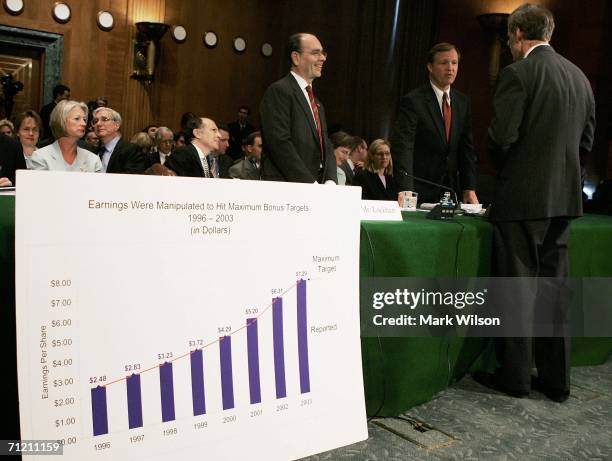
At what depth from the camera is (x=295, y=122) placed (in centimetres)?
313

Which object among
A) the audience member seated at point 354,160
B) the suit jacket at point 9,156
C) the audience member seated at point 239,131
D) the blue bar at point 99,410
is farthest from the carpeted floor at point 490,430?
the audience member seated at point 239,131

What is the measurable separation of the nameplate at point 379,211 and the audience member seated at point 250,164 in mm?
3018

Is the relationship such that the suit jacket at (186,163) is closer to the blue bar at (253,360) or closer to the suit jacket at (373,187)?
the suit jacket at (373,187)

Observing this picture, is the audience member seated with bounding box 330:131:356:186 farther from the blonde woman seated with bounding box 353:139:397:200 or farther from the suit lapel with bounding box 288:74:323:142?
the suit lapel with bounding box 288:74:323:142

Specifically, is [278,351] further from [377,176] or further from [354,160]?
[354,160]

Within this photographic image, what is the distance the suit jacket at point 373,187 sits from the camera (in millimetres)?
4484

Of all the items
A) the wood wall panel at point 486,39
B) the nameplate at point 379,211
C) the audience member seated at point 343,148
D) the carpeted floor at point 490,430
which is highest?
the wood wall panel at point 486,39

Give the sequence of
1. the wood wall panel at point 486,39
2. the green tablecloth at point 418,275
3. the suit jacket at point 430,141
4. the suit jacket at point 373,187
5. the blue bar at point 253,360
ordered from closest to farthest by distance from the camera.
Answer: the blue bar at point 253,360 < the green tablecloth at point 418,275 < the suit jacket at point 430,141 < the suit jacket at point 373,187 < the wood wall panel at point 486,39

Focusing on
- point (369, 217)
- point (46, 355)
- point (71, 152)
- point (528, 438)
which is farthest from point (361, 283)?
point (71, 152)

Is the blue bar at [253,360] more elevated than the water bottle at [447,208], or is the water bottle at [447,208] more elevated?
the water bottle at [447,208]

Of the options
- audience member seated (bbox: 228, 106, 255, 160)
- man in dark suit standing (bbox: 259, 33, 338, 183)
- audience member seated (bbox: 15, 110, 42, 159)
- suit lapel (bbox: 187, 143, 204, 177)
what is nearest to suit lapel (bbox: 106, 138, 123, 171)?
audience member seated (bbox: 15, 110, 42, 159)

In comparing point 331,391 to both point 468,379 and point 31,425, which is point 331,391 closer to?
point 31,425

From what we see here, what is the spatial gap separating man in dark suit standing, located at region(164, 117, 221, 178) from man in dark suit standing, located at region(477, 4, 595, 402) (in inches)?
72.4

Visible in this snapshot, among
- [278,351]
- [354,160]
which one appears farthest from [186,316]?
[354,160]
